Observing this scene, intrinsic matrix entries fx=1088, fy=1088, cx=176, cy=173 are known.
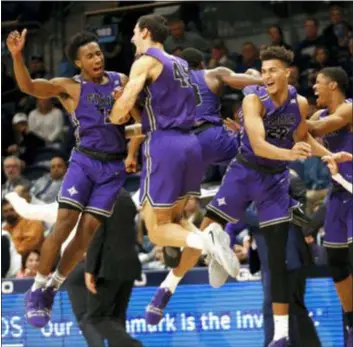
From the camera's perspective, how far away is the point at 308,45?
12898 millimetres

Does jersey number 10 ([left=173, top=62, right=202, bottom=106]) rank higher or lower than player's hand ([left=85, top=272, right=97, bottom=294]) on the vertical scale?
higher

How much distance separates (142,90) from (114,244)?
1790 mm

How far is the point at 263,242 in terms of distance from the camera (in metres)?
8.73

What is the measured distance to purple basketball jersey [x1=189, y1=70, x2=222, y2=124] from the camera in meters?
8.56

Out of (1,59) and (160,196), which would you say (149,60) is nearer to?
(160,196)

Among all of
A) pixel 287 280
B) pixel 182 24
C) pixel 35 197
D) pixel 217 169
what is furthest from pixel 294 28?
pixel 287 280

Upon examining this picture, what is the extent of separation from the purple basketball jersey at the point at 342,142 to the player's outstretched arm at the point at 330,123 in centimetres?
15

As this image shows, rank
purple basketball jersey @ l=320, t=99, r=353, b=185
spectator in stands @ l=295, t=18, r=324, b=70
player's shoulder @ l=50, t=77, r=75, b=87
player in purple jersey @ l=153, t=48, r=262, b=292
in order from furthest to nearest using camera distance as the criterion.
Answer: spectator in stands @ l=295, t=18, r=324, b=70, purple basketball jersey @ l=320, t=99, r=353, b=185, player in purple jersey @ l=153, t=48, r=262, b=292, player's shoulder @ l=50, t=77, r=75, b=87

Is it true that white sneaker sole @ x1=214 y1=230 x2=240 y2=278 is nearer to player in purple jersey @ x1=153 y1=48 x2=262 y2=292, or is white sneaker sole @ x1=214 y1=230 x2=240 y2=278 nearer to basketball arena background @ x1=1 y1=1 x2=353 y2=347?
player in purple jersey @ x1=153 y1=48 x2=262 y2=292

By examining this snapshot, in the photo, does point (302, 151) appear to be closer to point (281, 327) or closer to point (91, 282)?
point (281, 327)

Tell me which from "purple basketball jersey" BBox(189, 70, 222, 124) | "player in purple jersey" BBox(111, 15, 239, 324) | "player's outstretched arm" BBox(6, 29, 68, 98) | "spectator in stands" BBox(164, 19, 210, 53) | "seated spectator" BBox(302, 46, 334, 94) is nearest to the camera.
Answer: "player in purple jersey" BBox(111, 15, 239, 324)

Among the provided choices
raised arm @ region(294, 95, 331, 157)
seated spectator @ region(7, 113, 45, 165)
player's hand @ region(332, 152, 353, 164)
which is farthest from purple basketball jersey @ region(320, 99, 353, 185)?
seated spectator @ region(7, 113, 45, 165)

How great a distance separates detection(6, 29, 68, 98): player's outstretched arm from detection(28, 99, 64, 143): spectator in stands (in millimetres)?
5690

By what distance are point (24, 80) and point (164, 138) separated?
1.18 metres
